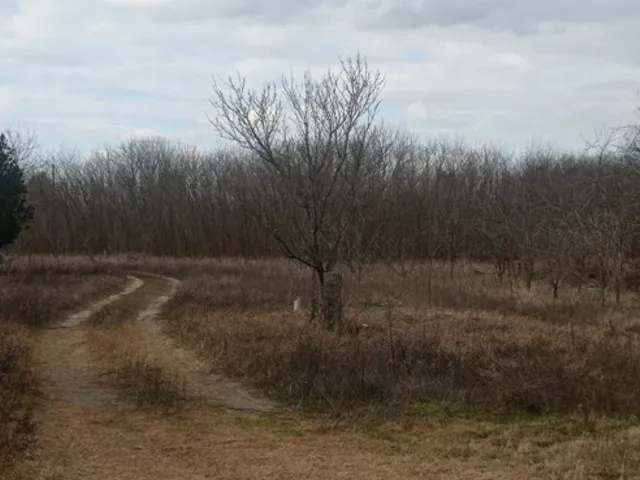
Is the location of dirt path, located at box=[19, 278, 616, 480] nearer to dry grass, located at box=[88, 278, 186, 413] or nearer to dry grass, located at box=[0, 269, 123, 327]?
dry grass, located at box=[88, 278, 186, 413]

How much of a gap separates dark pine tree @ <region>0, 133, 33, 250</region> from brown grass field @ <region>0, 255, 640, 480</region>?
5030mm

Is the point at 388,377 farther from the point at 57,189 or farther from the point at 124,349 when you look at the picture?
the point at 57,189

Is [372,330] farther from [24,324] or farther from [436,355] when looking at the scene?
[24,324]

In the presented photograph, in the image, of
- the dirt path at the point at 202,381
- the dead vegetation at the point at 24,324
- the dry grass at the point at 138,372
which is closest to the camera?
the dead vegetation at the point at 24,324

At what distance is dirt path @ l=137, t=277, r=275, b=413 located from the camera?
10.4m

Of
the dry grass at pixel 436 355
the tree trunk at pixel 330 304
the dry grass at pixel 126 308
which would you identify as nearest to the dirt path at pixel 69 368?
the dry grass at pixel 126 308

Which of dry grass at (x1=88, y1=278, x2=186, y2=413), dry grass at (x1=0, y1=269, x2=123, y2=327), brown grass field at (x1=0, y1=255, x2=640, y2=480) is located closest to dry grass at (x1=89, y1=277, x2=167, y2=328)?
dry grass at (x1=88, y1=278, x2=186, y2=413)

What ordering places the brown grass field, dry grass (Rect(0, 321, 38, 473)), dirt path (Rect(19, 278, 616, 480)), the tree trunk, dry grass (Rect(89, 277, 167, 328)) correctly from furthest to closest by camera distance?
dry grass (Rect(89, 277, 167, 328)), the tree trunk, dry grass (Rect(0, 321, 38, 473)), the brown grass field, dirt path (Rect(19, 278, 616, 480))

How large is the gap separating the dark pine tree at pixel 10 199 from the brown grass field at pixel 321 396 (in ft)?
16.5

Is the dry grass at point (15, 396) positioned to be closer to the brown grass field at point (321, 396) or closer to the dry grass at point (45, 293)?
the brown grass field at point (321, 396)

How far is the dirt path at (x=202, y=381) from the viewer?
1041 centimetres

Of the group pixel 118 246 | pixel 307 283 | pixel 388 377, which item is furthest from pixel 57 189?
pixel 388 377

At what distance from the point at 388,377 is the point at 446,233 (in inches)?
1252

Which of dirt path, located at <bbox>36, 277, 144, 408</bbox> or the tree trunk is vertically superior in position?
the tree trunk
